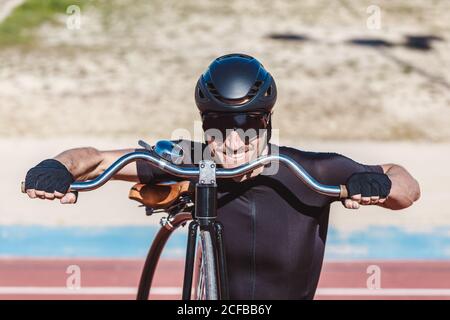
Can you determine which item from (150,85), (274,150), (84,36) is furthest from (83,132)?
(274,150)

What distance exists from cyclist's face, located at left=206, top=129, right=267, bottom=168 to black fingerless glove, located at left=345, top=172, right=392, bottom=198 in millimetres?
466

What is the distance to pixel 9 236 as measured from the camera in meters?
12.0

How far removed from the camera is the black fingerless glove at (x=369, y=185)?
3.63 meters

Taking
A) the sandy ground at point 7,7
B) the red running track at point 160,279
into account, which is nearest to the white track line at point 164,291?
the red running track at point 160,279

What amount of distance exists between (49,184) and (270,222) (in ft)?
3.50

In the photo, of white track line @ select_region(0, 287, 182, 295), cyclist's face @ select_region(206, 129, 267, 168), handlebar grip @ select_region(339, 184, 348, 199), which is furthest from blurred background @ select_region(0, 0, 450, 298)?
handlebar grip @ select_region(339, 184, 348, 199)

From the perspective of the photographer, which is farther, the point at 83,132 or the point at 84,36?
the point at 84,36

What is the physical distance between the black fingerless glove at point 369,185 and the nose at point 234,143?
481mm

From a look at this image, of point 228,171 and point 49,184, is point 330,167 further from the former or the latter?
point 49,184

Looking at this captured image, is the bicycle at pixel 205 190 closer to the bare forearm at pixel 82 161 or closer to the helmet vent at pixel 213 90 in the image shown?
the helmet vent at pixel 213 90

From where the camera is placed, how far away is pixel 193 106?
20.8m
